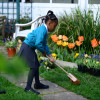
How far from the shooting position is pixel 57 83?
140 inches

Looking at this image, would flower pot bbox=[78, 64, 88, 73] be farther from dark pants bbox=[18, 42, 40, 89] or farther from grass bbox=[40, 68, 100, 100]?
dark pants bbox=[18, 42, 40, 89]

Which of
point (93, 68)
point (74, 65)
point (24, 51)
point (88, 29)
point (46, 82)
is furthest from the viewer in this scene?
point (88, 29)

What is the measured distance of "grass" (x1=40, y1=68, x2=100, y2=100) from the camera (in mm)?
3088

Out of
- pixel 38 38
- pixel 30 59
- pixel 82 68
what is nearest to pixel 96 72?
pixel 82 68

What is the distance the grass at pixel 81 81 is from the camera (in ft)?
10.1

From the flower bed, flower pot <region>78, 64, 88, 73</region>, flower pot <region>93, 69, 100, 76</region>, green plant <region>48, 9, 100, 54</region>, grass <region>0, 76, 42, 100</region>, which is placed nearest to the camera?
grass <region>0, 76, 42, 100</region>

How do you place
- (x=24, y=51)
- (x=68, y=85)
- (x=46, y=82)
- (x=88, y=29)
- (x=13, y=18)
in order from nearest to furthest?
(x=24, y=51) → (x=68, y=85) → (x=46, y=82) → (x=88, y=29) → (x=13, y=18)

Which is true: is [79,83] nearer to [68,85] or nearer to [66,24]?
[68,85]

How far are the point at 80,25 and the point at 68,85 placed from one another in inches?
88.0

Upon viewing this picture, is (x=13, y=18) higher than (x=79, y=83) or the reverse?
higher

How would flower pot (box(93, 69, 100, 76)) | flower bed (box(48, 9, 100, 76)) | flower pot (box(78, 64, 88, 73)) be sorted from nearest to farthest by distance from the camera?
flower pot (box(93, 69, 100, 76)) < flower pot (box(78, 64, 88, 73)) < flower bed (box(48, 9, 100, 76))

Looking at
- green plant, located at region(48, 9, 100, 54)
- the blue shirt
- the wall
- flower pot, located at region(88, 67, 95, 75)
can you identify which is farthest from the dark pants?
the wall

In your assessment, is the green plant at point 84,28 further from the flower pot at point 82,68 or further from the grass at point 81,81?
the grass at point 81,81

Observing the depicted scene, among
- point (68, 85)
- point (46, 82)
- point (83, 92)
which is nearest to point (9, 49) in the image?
point (46, 82)
